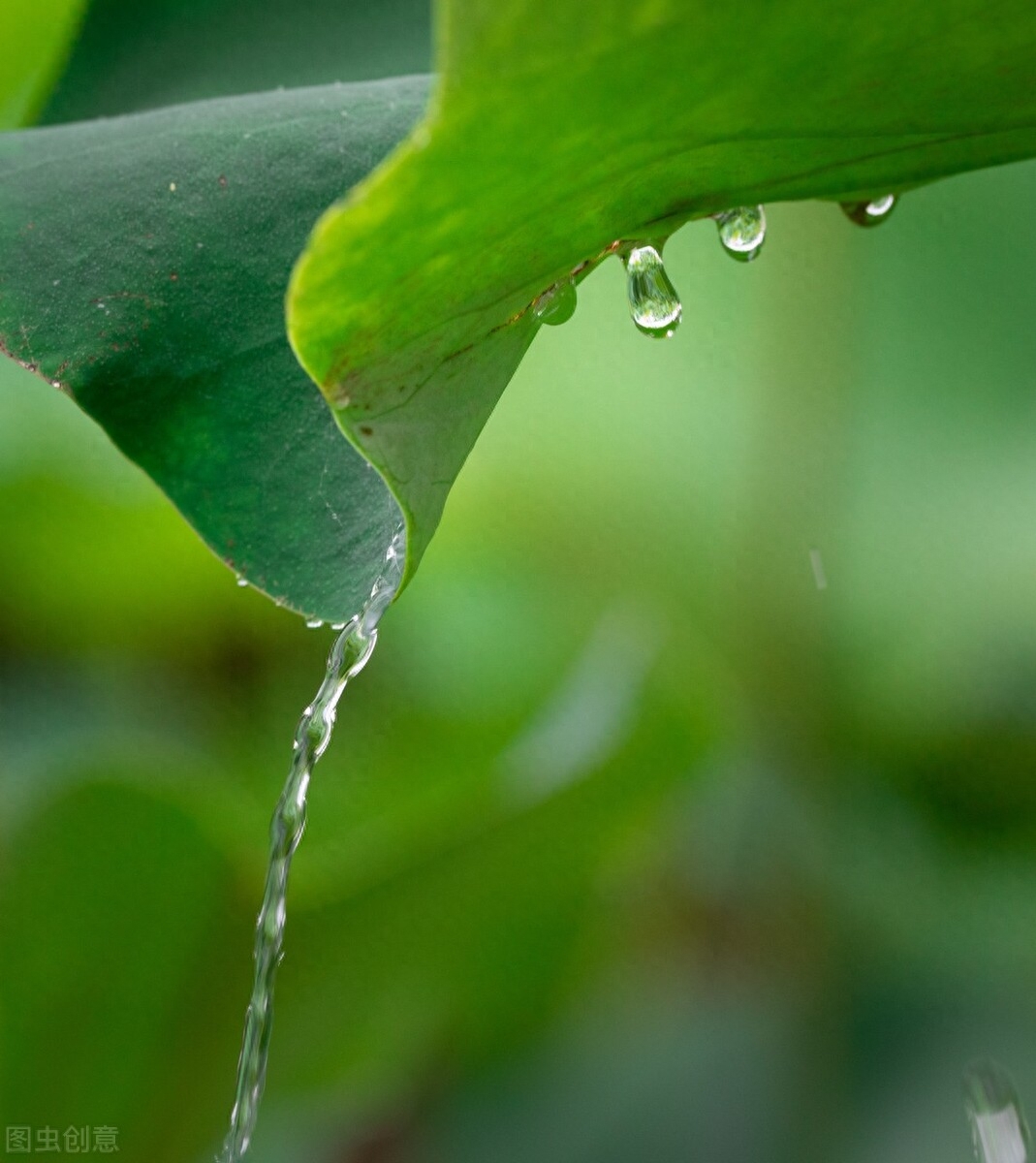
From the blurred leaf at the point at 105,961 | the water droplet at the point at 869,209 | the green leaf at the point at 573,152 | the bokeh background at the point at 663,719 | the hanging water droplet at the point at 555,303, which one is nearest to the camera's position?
the green leaf at the point at 573,152

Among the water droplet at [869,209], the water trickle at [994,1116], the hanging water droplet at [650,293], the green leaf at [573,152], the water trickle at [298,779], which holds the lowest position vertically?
the water trickle at [994,1116]

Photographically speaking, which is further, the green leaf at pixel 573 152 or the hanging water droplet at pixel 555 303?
the hanging water droplet at pixel 555 303

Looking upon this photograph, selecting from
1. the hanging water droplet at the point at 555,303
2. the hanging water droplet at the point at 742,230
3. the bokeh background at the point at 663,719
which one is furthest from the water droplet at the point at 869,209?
the bokeh background at the point at 663,719

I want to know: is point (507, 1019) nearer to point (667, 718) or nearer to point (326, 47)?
point (667, 718)

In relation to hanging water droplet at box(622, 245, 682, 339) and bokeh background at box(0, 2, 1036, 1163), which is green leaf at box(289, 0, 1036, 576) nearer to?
hanging water droplet at box(622, 245, 682, 339)

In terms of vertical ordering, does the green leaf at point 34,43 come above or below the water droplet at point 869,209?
above

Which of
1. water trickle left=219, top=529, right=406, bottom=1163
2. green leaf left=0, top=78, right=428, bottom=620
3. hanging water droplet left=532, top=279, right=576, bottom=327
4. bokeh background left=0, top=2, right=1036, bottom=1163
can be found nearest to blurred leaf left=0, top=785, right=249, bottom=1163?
bokeh background left=0, top=2, right=1036, bottom=1163

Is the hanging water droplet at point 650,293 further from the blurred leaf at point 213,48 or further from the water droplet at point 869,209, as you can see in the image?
the blurred leaf at point 213,48
